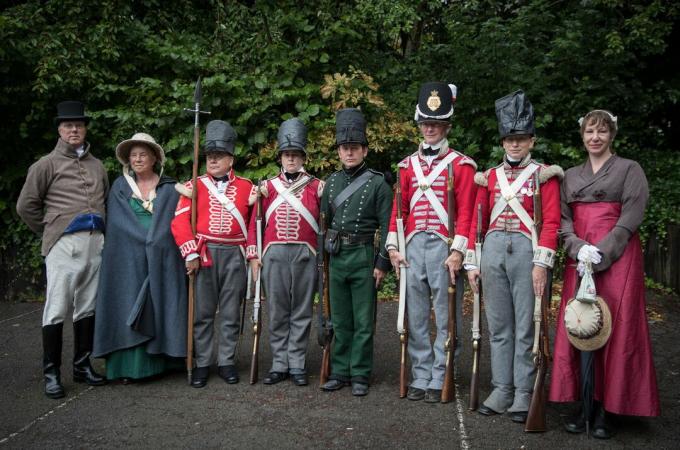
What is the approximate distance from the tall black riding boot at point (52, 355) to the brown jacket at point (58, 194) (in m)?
0.61

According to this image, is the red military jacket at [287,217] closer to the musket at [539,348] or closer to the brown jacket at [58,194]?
the brown jacket at [58,194]

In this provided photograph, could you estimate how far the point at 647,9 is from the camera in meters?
9.27

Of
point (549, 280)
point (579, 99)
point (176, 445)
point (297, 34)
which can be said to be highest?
point (297, 34)

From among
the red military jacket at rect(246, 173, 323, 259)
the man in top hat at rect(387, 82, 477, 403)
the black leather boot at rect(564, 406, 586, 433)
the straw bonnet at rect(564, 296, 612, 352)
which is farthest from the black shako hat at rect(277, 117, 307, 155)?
the black leather boot at rect(564, 406, 586, 433)

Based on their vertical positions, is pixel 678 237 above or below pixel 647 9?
below

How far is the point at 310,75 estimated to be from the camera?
9562 millimetres

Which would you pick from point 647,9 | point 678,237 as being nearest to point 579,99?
point 647,9

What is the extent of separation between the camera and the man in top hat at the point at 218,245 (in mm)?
5391

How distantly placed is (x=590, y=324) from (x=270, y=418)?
7.18 ft

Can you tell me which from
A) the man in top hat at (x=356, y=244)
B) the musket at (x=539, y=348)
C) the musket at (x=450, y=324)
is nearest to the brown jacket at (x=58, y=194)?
the man in top hat at (x=356, y=244)

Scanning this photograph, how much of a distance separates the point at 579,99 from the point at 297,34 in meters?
4.12

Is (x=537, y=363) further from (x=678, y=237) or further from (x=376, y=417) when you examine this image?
(x=678, y=237)

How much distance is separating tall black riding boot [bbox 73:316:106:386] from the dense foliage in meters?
3.78

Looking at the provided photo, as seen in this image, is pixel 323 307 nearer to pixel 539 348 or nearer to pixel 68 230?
pixel 539 348
